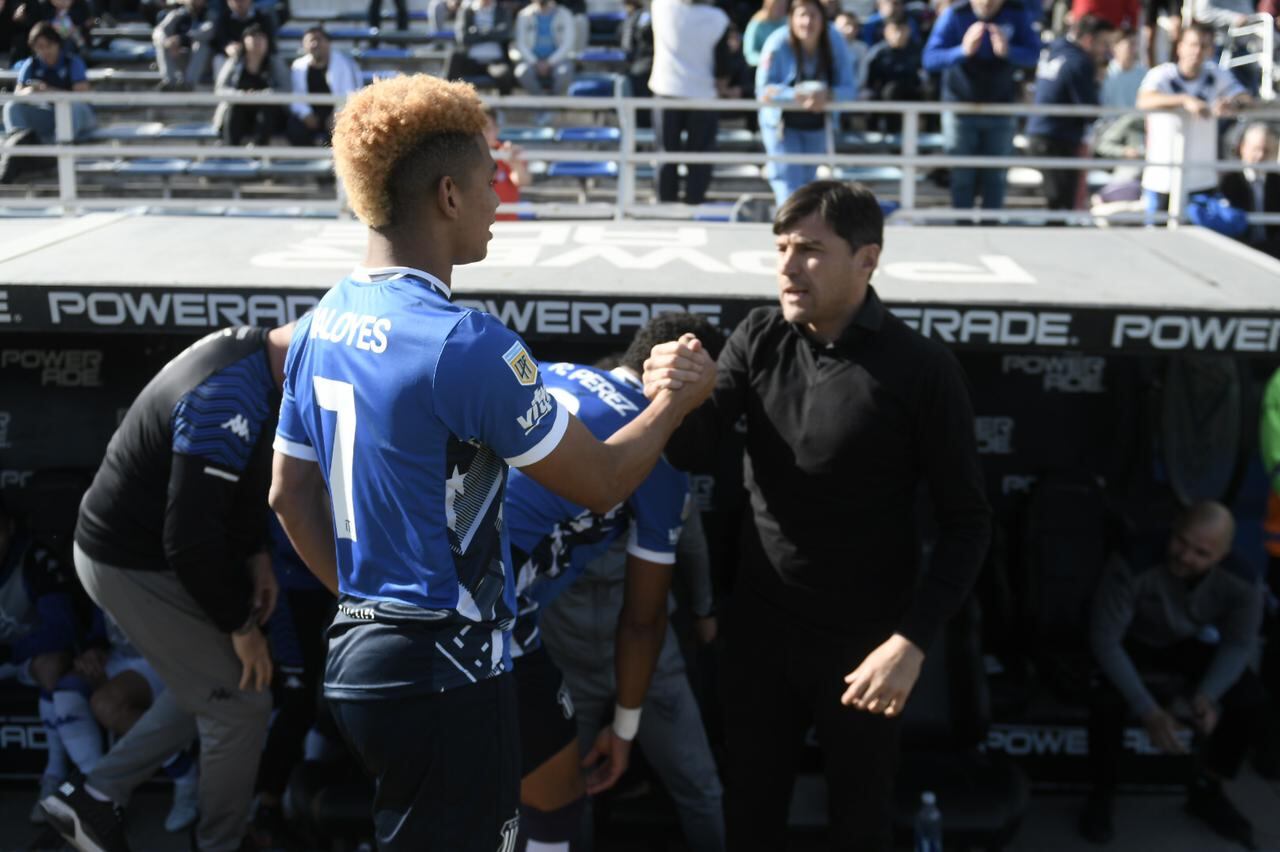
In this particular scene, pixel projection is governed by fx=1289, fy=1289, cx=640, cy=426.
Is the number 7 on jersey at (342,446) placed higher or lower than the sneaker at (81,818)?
higher

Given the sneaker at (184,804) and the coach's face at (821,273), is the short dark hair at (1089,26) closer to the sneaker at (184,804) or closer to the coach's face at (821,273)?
the coach's face at (821,273)

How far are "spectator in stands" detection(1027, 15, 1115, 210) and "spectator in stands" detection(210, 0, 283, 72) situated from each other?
24.8 ft

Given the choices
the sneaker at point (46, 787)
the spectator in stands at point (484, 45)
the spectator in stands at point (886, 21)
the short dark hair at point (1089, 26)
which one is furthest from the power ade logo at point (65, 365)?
the spectator in stands at point (886, 21)

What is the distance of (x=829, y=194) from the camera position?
10.4 ft

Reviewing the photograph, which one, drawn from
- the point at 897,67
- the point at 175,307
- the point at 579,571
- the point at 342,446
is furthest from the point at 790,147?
the point at 342,446

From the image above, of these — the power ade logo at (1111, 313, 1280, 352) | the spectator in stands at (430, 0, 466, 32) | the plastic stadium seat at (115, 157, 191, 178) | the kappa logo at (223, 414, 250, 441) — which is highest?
the spectator in stands at (430, 0, 466, 32)

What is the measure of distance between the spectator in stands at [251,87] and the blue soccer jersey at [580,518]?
792 centimetres

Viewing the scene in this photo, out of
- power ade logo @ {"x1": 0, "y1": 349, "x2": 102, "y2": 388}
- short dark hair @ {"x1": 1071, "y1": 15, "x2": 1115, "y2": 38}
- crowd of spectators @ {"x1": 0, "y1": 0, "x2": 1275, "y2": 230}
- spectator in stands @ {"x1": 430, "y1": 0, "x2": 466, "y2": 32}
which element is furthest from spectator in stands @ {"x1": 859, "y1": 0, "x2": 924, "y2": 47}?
power ade logo @ {"x1": 0, "y1": 349, "x2": 102, "y2": 388}

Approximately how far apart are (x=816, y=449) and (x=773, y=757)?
846mm

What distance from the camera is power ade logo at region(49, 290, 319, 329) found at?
4281 millimetres

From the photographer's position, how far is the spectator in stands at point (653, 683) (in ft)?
12.3

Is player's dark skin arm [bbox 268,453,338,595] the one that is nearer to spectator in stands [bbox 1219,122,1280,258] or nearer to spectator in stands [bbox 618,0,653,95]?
spectator in stands [bbox 1219,122,1280,258]

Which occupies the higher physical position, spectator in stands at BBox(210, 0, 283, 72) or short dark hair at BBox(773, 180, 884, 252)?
spectator in stands at BBox(210, 0, 283, 72)

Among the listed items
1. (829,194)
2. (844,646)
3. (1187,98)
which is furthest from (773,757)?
(1187,98)
